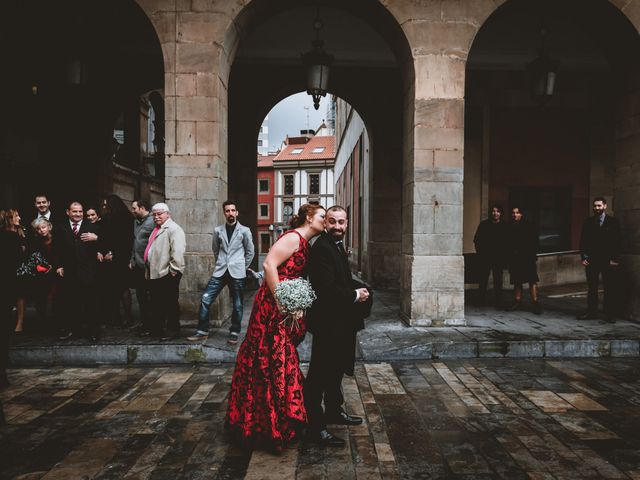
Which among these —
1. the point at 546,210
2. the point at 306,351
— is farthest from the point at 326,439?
the point at 546,210

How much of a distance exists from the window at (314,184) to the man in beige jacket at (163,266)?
151 feet

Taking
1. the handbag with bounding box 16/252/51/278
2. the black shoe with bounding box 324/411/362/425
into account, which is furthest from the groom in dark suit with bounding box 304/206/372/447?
the handbag with bounding box 16/252/51/278

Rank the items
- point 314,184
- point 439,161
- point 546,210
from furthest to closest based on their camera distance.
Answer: point 314,184 → point 546,210 → point 439,161

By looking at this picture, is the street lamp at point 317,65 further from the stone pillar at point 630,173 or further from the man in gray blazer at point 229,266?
the stone pillar at point 630,173

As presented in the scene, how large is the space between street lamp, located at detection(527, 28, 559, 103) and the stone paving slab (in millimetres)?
3862

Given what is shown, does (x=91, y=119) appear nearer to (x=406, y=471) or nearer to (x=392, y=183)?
(x=392, y=183)

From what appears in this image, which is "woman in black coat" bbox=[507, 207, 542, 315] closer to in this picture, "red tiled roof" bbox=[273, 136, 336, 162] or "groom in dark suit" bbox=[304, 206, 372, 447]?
"groom in dark suit" bbox=[304, 206, 372, 447]

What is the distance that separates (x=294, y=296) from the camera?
11.0 ft

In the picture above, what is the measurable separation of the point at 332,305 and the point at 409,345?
312 centimetres

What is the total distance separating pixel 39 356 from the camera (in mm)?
6055

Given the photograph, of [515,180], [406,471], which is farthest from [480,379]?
[515,180]

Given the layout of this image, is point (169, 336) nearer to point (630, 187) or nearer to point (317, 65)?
point (317, 65)

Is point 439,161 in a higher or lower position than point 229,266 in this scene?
higher

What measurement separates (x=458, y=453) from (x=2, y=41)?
10.7m
